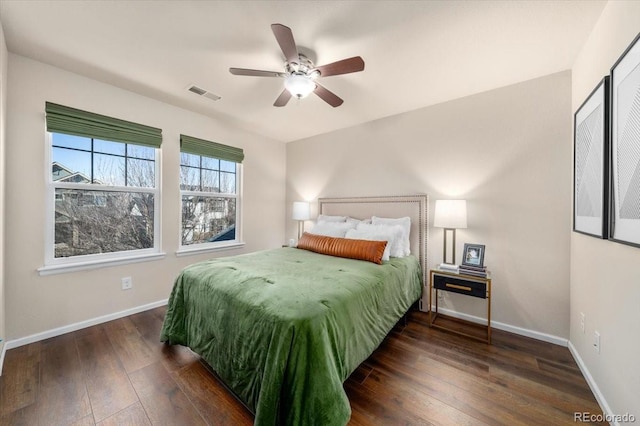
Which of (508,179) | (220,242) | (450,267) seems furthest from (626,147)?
(220,242)

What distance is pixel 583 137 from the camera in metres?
1.85

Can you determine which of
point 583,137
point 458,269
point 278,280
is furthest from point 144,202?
point 583,137

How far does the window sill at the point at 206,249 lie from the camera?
3.21 metres

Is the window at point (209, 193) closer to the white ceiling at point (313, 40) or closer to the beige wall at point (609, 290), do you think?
the white ceiling at point (313, 40)

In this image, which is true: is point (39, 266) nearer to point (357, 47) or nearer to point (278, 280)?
point (278, 280)

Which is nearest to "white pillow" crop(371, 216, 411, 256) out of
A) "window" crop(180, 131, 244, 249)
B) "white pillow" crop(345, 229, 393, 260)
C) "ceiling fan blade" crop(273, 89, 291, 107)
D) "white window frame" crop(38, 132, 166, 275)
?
"white pillow" crop(345, 229, 393, 260)

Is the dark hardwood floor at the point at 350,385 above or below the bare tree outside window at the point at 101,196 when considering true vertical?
below

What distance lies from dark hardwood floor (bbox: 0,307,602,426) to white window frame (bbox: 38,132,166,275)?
0.67m

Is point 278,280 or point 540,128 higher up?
point 540,128

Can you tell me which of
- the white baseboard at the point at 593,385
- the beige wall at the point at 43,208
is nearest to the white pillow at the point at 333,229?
the beige wall at the point at 43,208

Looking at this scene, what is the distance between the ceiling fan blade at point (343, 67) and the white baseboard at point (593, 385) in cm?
261

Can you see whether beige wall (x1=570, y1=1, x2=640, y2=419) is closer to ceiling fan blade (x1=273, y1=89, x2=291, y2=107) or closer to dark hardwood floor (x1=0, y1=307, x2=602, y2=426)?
dark hardwood floor (x1=0, y1=307, x2=602, y2=426)

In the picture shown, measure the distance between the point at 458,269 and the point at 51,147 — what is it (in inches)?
165

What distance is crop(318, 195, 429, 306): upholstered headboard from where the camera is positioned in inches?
118
